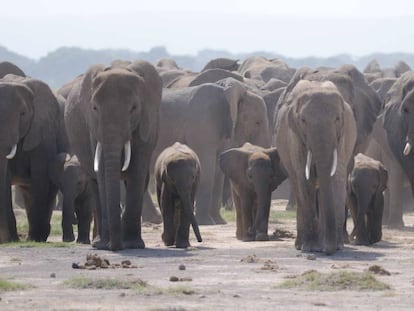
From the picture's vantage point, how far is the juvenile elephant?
19.0 meters

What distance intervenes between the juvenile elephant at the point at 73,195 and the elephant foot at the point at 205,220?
14.1 feet

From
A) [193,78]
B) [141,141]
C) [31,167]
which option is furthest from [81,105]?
[193,78]

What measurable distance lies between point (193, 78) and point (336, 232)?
1375 cm

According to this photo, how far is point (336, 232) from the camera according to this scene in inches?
654

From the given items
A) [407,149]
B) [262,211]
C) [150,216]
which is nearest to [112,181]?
[262,211]

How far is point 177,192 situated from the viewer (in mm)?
17844

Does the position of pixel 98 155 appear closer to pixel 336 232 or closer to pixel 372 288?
pixel 336 232

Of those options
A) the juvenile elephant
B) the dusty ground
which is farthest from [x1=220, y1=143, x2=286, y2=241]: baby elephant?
the juvenile elephant

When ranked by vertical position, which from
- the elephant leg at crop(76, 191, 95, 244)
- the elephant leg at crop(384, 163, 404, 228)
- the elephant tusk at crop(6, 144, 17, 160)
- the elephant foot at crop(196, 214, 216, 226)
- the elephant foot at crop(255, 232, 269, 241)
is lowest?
the elephant foot at crop(196, 214, 216, 226)

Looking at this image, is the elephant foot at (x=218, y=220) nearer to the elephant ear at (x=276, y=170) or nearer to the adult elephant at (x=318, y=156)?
the elephant ear at (x=276, y=170)

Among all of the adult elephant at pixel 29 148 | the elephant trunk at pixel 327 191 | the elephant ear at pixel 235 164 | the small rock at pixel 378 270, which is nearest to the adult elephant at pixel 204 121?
the elephant ear at pixel 235 164

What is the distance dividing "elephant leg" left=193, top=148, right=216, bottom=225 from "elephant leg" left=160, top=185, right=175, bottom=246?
18.3 ft

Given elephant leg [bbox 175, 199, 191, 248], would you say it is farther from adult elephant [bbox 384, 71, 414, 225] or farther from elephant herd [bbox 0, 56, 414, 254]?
adult elephant [bbox 384, 71, 414, 225]

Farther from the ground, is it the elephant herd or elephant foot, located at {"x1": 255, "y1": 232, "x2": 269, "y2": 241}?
the elephant herd
